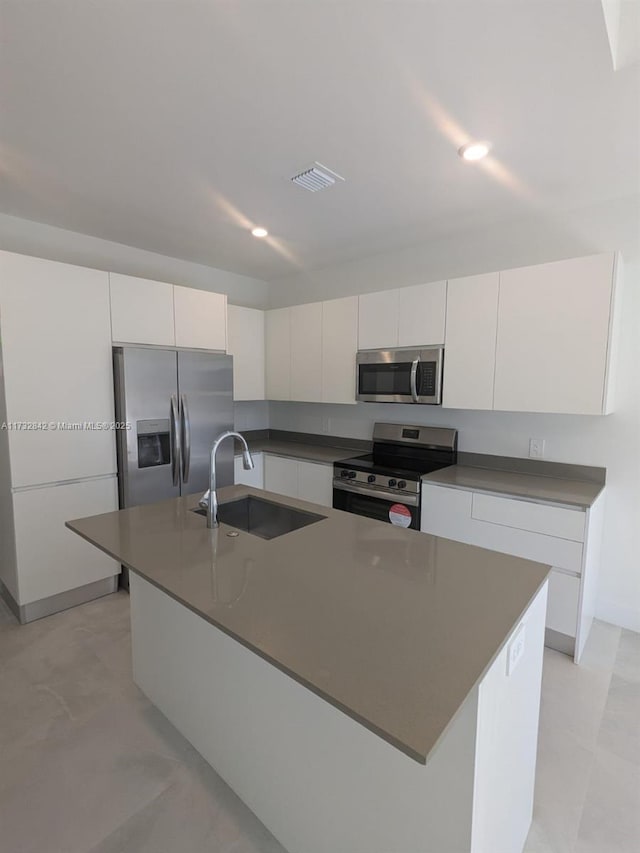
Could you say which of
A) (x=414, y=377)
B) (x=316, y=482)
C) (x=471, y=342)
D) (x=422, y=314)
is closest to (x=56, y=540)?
(x=316, y=482)

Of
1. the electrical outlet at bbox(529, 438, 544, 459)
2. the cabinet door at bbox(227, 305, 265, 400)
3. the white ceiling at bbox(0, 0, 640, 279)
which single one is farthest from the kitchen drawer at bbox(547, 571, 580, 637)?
the cabinet door at bbox(227, 305, 265, 400)

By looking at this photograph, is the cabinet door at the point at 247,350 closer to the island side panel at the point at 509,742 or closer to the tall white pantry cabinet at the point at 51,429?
the tall white pantry cabinet at the point at 51,429

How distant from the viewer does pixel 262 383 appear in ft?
13.8

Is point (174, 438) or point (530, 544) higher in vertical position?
point (174, 438)

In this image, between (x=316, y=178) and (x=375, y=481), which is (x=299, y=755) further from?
(x=316, y=178)

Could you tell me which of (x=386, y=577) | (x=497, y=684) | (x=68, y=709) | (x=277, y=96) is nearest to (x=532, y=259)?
(x=277, y=96)

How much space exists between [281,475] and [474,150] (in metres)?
2.76

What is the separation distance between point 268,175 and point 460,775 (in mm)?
2546

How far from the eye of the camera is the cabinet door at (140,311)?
2908mm

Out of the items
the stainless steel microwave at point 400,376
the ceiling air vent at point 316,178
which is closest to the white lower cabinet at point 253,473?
the stainless steel microwave at point 400,376

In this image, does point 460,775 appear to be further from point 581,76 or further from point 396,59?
point 581,76

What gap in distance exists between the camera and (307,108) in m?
1.67

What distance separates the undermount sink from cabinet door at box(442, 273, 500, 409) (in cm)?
149

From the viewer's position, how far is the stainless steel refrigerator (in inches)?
115
